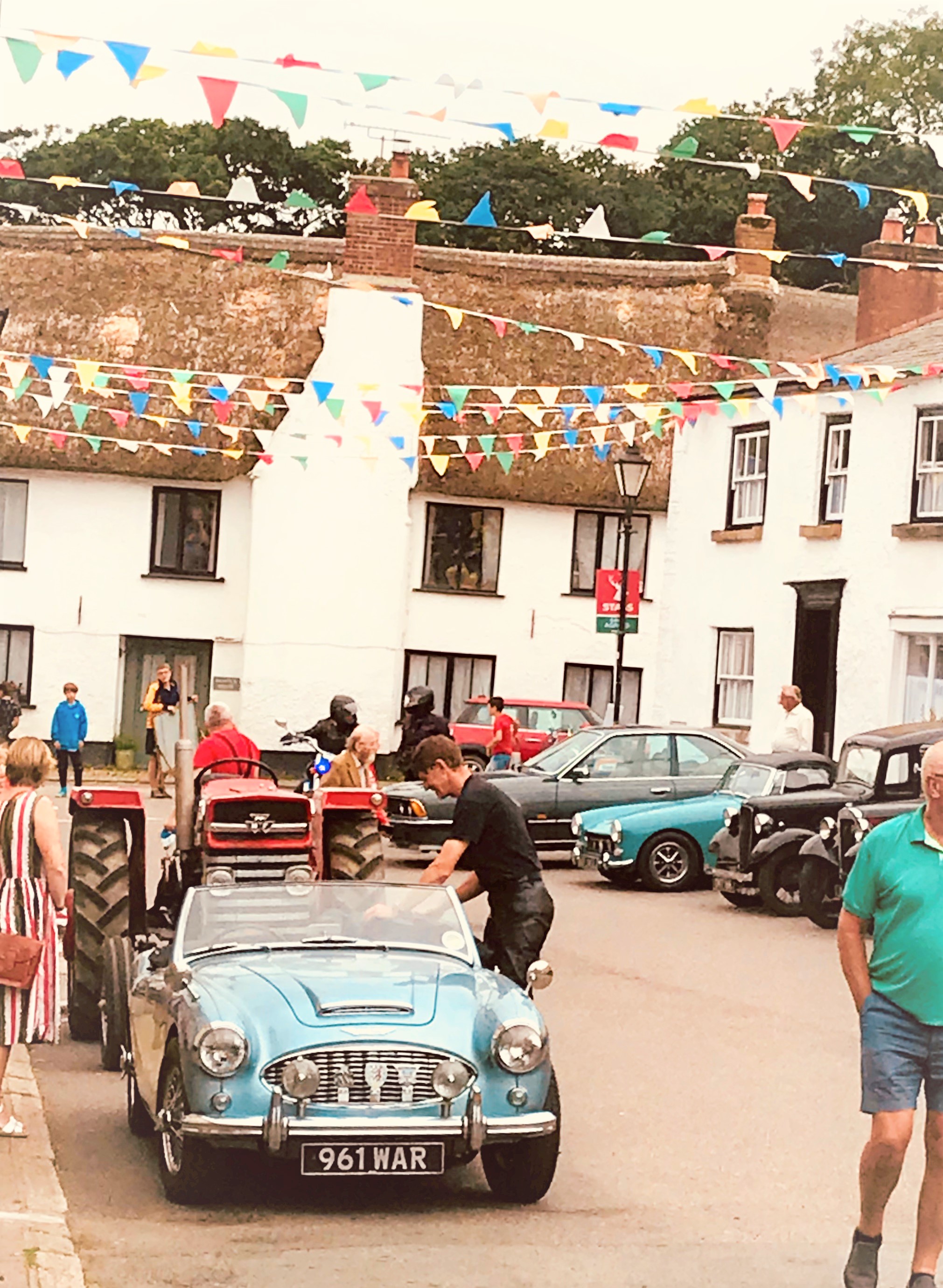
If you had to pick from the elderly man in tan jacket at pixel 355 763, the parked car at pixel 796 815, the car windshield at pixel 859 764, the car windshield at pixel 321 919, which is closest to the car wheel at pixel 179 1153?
the car windshield at pixel 321 919

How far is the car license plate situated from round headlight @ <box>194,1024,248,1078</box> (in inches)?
16.5

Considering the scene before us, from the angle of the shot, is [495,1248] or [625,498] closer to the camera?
[495,1248]

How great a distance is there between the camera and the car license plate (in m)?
7.85

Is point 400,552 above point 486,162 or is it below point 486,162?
below

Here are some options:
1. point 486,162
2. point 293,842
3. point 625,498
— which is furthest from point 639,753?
point 486,162

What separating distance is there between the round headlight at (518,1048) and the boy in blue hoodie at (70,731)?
84.8 ft

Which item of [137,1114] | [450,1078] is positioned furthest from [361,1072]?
[137,1114]

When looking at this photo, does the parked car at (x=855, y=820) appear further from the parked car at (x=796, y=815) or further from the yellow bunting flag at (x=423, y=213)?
the yellow bunting flag at (x=423, y=213)

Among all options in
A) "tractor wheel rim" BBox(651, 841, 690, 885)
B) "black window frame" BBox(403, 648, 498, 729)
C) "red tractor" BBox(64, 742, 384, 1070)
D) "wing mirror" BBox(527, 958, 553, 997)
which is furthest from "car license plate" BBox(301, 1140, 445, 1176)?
"black window frame" BBox(403, 648, 498, 729)

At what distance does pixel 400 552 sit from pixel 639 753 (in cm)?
1835

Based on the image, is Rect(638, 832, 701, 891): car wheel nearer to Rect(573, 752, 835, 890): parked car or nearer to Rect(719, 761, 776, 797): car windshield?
Rect(573, 752, 835, 890): parked car

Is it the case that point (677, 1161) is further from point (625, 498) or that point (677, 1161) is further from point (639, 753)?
point (625, 498)

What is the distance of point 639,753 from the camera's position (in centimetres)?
2523

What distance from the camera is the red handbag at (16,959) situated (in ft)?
29.5
